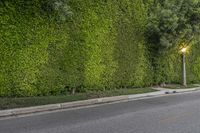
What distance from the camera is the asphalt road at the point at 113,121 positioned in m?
10.0

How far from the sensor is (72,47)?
57.9ft

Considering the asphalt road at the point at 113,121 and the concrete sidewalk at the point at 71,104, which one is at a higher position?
the concrete sidewalk at the point at 71,104

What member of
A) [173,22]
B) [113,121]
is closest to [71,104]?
[113,121]

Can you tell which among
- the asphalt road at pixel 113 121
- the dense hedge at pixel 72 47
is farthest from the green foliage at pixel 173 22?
the asphalt road at pixel 113 121

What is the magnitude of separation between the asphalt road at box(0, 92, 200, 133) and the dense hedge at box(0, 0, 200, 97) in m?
3.03

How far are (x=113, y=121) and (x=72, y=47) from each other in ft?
22.8

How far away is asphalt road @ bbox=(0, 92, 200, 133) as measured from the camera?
10.0 meters

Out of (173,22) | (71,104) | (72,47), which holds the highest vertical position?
(173,22)

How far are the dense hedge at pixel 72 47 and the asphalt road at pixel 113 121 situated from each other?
303 centimetres

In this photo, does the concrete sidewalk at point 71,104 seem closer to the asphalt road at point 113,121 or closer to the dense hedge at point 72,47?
the asphalt road at point 113,121

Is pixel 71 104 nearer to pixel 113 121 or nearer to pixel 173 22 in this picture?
pixel 113 121

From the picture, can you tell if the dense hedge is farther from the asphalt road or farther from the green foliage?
the asphalt road

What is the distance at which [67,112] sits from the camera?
13.4m

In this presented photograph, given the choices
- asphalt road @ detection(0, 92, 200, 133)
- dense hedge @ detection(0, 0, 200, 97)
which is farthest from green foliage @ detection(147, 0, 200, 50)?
Result: asphalt road @ detection(0, 92, 200, 133)
